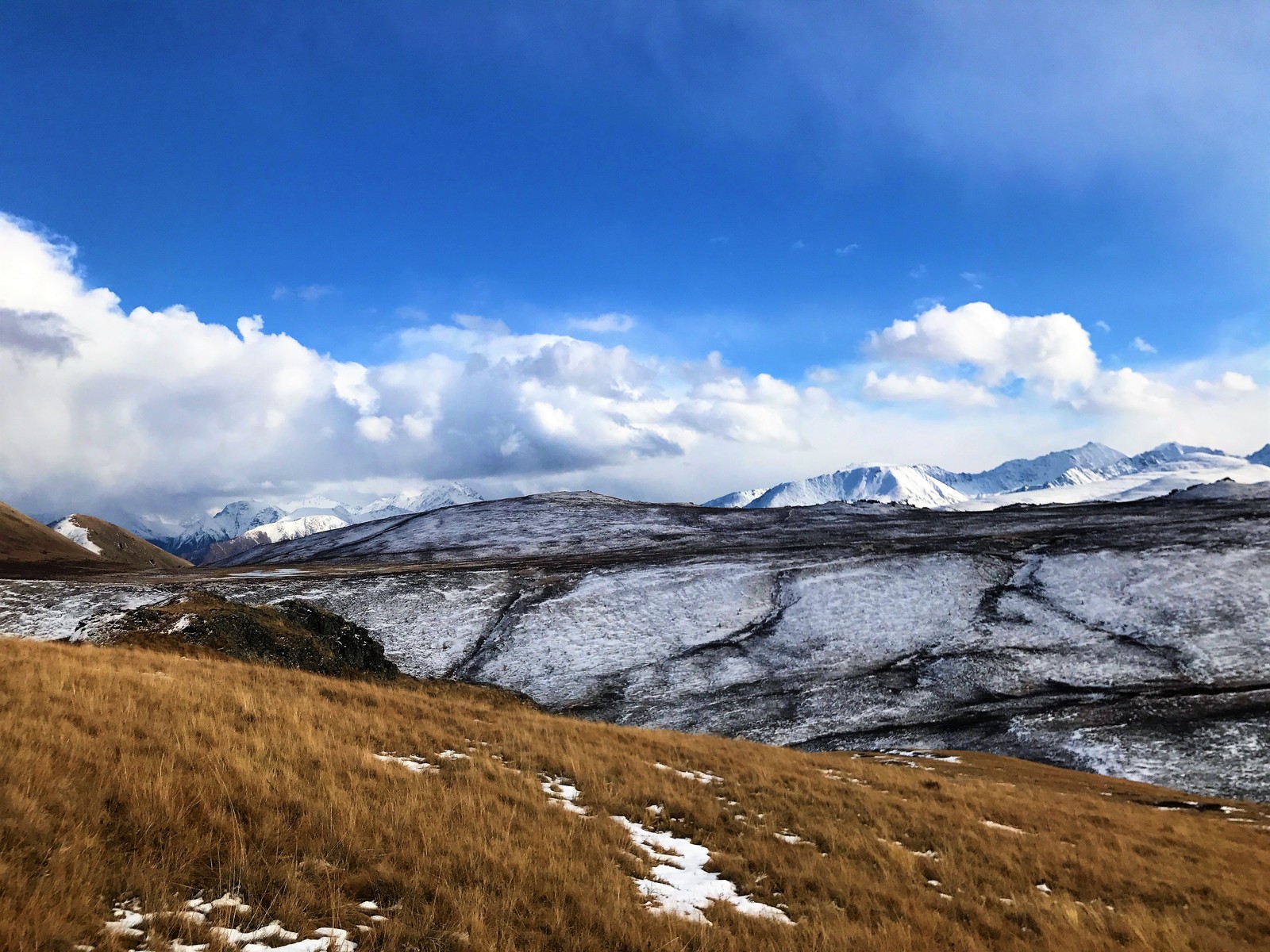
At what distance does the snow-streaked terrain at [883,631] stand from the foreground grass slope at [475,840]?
1799 cm

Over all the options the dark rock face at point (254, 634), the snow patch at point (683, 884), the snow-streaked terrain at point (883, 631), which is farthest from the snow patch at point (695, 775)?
the snow-streaked terrain at point (883, 631)

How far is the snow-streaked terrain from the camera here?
3606 cm

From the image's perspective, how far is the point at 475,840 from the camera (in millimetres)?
8766

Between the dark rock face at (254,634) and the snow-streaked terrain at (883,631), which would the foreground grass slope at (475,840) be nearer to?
the dark rock face at (254,634)

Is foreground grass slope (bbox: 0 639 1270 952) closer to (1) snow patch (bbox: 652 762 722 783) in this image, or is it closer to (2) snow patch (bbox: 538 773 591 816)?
(2) snow patch (bbox: 538 773 591 816)

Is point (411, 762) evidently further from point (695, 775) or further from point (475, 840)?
point (695, 775)

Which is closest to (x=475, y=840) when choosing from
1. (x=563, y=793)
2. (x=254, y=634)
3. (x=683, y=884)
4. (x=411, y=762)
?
(x=683, y=884)

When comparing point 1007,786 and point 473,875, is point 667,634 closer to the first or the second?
point 1007,786

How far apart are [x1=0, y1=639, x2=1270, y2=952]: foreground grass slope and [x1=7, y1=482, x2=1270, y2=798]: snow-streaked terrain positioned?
17993 millimetres

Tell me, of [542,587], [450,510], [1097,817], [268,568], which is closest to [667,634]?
[542,587]

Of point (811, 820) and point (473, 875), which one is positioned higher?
point (473, 875)

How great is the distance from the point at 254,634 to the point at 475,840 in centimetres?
2395

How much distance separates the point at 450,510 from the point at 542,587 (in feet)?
258

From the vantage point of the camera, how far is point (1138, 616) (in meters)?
48.6
